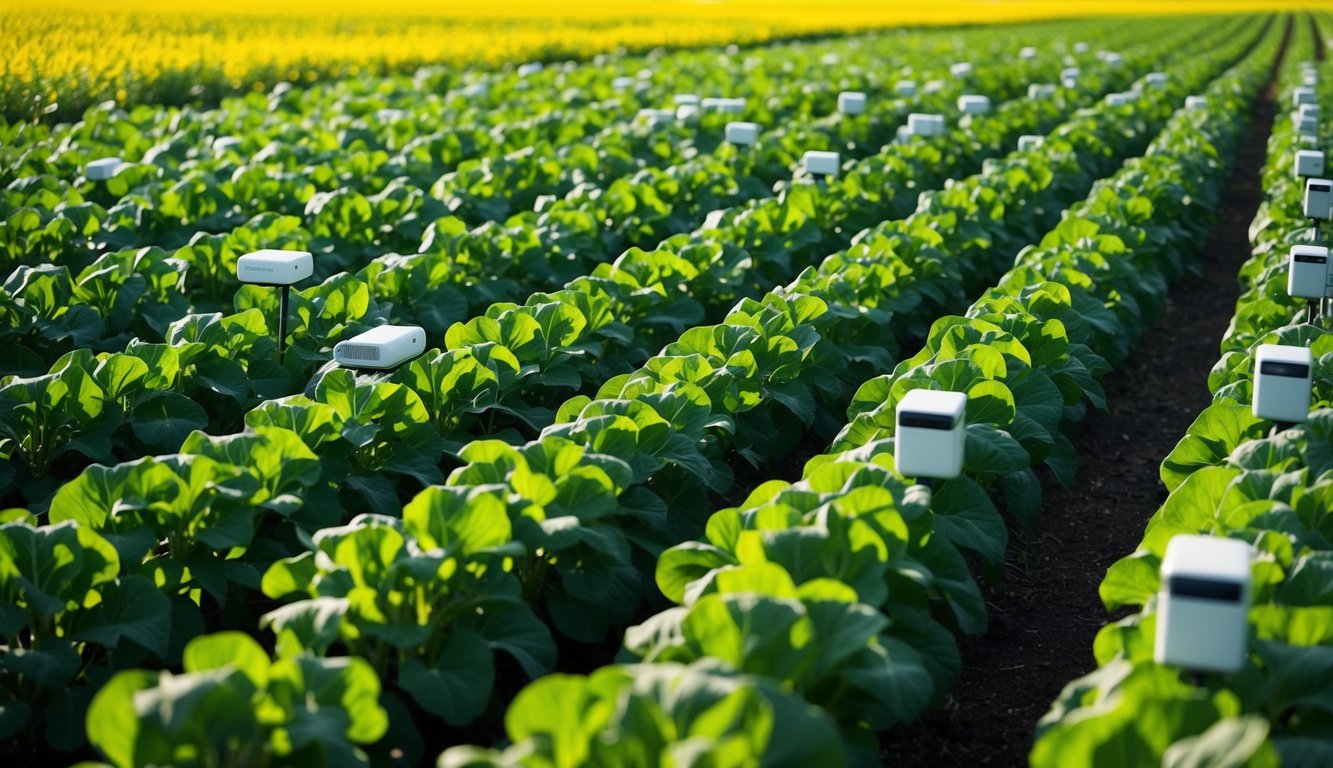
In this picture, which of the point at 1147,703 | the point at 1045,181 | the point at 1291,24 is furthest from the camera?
the point at 1291,24

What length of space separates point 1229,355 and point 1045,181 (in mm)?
5736

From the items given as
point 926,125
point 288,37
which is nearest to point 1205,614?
point 926,125

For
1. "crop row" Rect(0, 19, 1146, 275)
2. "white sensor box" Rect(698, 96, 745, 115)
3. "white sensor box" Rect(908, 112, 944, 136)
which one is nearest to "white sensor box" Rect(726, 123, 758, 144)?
"crop row" Rect(0, 19, 1146, 275)

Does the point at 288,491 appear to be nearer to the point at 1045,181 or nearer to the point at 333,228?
the point at 333,228

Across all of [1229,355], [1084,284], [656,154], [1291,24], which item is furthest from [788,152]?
[1291,24]

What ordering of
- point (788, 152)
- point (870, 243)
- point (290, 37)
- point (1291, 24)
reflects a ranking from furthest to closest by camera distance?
point (1291, 24) < point (290, 37) < point (788, 152) < point (870, 243)

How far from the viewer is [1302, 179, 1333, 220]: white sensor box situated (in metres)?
8.36

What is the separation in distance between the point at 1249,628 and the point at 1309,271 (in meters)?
3.35

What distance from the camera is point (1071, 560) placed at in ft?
20.5

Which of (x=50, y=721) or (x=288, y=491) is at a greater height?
(x=288, y=491)

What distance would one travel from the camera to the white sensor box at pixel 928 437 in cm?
448

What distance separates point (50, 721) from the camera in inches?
164

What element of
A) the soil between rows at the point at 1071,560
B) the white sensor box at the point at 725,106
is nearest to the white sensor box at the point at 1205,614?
the soil between rows at the point at 1071,560

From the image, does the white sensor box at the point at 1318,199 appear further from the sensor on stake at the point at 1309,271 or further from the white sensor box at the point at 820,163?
the white sensor box at the point at 820,163
